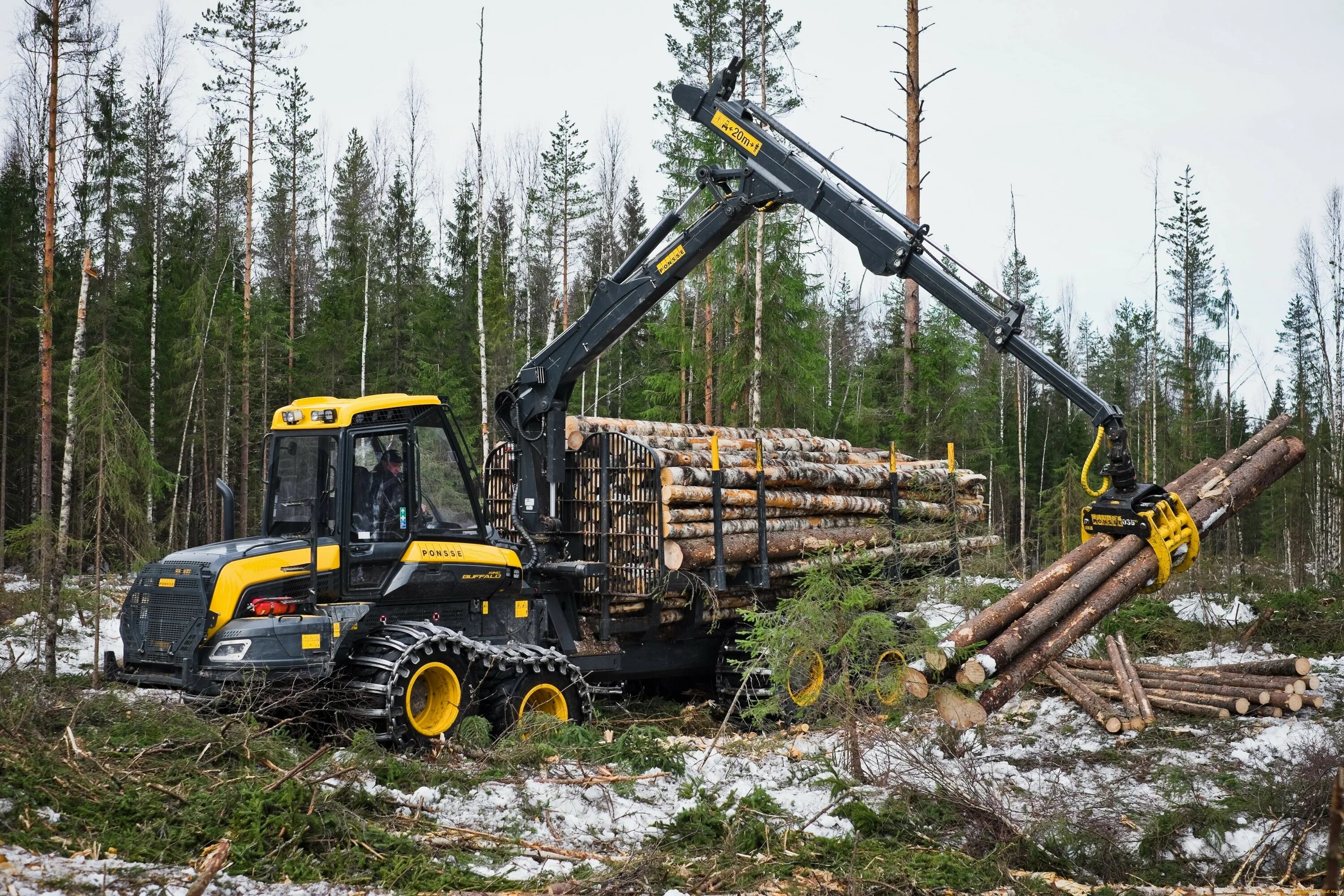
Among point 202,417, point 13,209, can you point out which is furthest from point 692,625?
point 13,209

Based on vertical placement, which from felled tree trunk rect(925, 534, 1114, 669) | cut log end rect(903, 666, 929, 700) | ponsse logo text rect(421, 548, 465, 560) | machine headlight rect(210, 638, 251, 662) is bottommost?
cut log end rect(903, 666, 929, 700)

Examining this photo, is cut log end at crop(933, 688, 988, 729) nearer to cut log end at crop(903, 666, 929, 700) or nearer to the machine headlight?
cut log end at crop(903, 666, 929, 700)

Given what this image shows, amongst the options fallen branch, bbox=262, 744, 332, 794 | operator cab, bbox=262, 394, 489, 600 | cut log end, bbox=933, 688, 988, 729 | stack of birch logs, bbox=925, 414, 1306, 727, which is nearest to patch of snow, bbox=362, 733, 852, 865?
fallen branch, bbox=262, 744, 332, 794

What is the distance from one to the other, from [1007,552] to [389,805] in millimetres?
9597

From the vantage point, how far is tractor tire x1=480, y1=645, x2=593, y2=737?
29.1ft

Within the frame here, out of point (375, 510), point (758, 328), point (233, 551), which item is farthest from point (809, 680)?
point (758, 328)

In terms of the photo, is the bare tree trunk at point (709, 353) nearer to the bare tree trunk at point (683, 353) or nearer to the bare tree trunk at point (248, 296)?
the bare tree trunk at point (683, 353)

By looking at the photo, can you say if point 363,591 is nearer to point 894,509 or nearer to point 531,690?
point 531,690

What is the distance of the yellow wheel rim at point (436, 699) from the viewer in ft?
27.8

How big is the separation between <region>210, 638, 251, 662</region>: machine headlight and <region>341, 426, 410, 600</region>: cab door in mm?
901

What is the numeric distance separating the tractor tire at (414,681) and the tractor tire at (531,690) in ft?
0.63

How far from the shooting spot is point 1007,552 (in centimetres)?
1348

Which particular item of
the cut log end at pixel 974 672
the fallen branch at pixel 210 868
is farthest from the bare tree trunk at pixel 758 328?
the fallen branch at pixel 210 868

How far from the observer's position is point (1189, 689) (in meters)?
9.70
